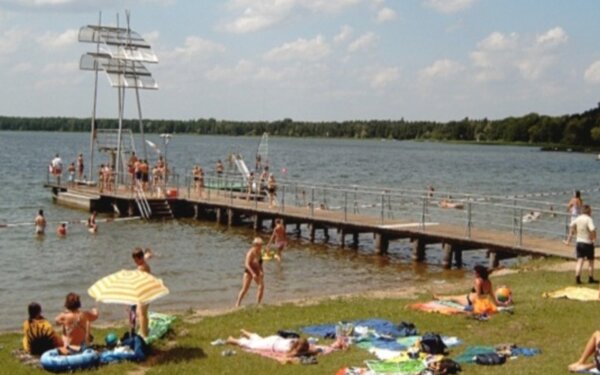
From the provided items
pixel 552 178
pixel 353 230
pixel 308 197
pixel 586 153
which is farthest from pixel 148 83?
pixel 586 153

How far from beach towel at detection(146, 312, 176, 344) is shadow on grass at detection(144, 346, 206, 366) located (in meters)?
0.36

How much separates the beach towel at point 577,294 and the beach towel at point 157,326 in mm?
7718

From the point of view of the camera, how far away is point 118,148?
41719 mm

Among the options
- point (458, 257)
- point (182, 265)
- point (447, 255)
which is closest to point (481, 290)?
point (447, 255)

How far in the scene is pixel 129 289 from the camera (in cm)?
1141

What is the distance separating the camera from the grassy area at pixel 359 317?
36.6ft

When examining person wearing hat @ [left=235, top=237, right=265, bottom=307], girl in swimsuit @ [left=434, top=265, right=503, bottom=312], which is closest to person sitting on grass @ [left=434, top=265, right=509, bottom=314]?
girl in swimsuit @ [left=434, top=265, right=503, bottom=312]

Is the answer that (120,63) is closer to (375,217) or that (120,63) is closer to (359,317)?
(375,217)

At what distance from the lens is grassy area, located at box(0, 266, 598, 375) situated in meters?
11.2

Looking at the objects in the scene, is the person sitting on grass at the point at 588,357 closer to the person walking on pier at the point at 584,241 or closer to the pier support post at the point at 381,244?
the person walking on pier at the point at 584,241

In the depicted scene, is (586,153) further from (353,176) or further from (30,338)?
(30,338)

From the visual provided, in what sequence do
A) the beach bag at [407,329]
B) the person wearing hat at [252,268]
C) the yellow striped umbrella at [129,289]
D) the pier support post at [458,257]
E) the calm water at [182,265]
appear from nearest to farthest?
the yellow striped umbrella at [129,289]
the beach bag at [407,329]
the person wearing hat at [252,268]
the calm water at [182,265]
the pier support post at [458,257]

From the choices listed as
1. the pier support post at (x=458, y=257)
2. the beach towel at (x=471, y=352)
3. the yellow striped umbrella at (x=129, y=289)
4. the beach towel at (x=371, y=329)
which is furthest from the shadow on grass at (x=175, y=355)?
the pier support post at (x=458, y=257)

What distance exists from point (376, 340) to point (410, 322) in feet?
4.92
